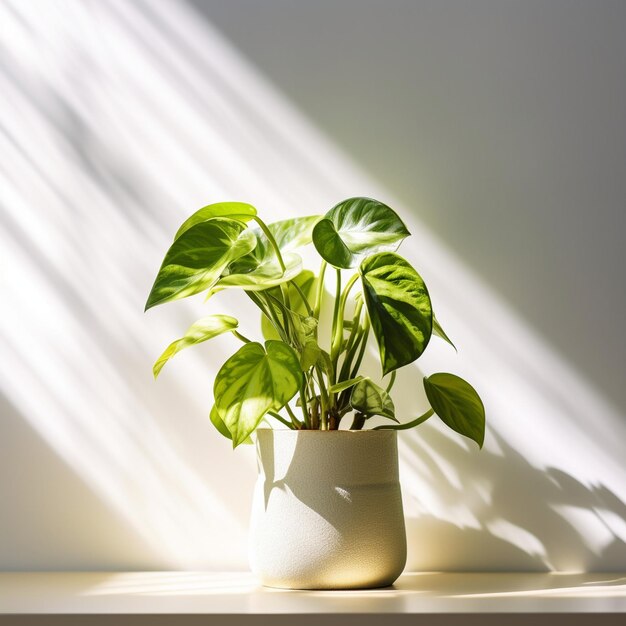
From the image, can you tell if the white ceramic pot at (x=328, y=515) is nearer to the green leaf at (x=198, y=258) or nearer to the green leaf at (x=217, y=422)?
the green leaf at (x=217, y=422)

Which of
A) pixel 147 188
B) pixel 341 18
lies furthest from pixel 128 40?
pixel 341 18

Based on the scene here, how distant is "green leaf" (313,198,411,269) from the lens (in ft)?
3.15

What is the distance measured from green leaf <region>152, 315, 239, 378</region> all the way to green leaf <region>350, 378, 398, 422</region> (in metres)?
0.21

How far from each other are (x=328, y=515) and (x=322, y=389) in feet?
0.56

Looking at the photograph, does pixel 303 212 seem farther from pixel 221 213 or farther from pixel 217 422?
pixel 217 422

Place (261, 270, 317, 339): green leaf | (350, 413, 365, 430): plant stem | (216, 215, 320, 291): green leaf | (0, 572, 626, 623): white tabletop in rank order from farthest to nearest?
(261, 270, 317, 339): green leaf, (350, 413, 365, 430): plant stem, (216, 215, 320, 291): green leaf, (0, 572, 626, 623): white tabletop

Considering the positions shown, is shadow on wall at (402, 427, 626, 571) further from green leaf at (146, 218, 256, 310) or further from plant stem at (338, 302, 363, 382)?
green leaf at (146, 218, 256, 310)

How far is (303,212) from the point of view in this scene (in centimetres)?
131

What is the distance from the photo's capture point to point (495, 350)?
1.28 metres

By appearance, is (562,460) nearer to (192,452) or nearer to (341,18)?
(192,452)

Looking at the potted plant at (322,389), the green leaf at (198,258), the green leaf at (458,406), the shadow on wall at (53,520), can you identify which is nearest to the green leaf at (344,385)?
the potted plant at (322,389)

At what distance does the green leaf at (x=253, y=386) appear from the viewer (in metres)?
0.94

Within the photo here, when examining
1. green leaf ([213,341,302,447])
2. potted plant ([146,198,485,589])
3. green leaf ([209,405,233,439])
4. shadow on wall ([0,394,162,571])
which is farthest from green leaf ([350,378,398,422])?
shadow on wall ([0,394,162,571])

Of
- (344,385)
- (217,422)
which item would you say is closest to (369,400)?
(344,385)
